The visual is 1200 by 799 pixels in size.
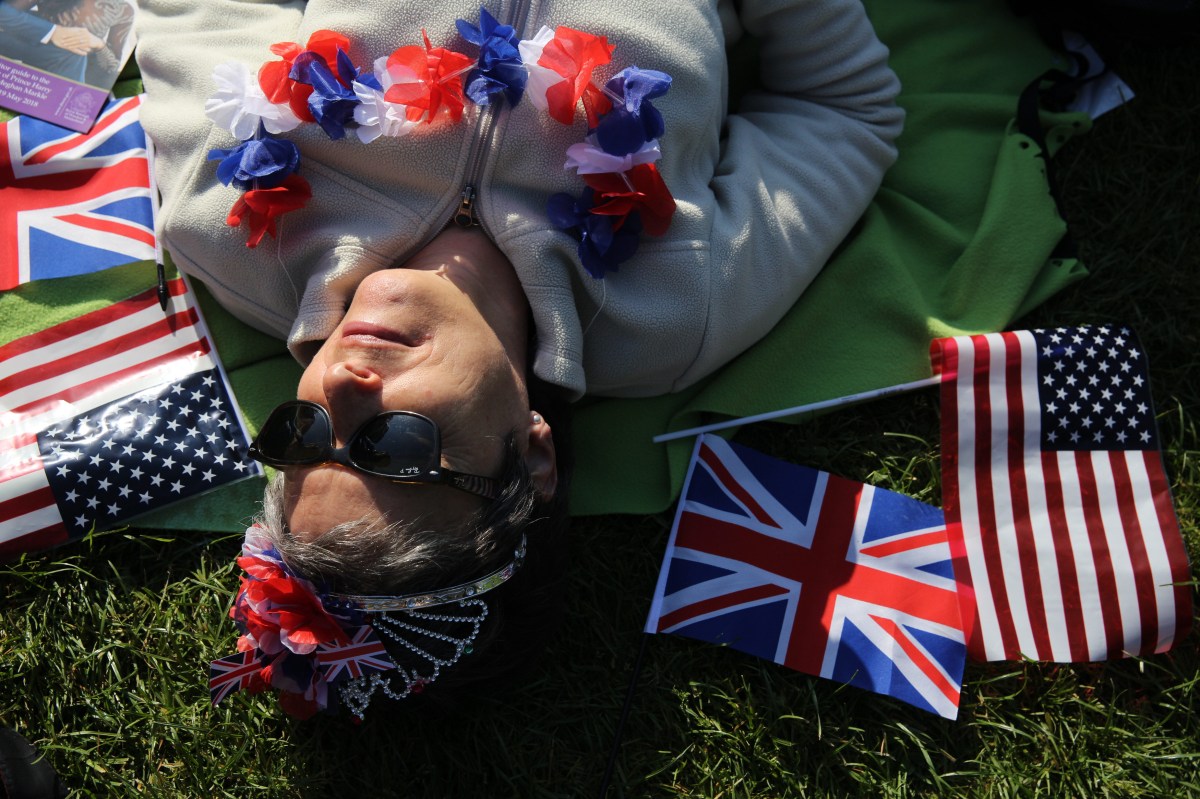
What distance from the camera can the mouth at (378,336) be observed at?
8.45 feet

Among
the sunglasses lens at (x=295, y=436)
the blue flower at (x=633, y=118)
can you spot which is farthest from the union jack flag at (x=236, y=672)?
the blue flower at (x=633, y=118)

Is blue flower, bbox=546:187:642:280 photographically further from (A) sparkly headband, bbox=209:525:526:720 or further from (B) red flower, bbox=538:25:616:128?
(A) sparkly headband, bbox=209:525:526:720

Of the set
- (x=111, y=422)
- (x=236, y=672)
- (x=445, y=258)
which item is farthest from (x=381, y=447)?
(x=111, y=422)

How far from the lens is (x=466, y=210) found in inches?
115

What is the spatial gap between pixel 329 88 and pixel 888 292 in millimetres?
2140

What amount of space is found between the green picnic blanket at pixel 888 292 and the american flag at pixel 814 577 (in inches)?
8.3

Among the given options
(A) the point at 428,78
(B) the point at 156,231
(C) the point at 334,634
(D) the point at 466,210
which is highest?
(A) the point at 428,78

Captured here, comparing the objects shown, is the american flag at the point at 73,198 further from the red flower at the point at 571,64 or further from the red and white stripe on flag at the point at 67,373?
the red flower at the point at 571,64

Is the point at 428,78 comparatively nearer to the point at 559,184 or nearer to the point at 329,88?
the point at 329,88

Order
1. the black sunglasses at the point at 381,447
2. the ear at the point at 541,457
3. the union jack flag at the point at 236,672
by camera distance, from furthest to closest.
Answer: the ear at the point at 541,457 → the union jack flag at the point at 236,672 → the black sunglasses at the point at 381,447

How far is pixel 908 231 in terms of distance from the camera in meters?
3.77

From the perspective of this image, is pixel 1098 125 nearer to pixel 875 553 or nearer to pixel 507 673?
pixel 875 553

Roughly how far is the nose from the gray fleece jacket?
0.38m

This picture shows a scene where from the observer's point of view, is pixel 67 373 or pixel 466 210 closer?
pixel 466 210
